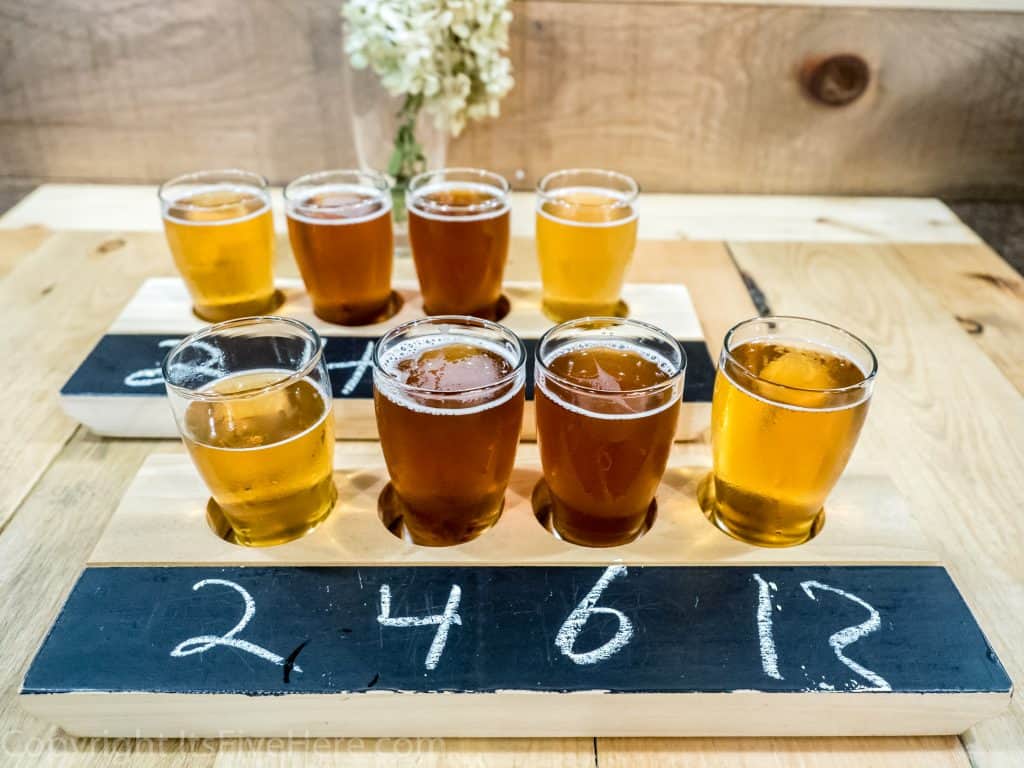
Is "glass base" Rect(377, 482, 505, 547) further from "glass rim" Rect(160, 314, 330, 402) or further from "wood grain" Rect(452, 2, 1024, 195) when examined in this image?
"wood grain" Rect(452, 2, 1024, 195)

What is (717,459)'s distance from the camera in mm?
773

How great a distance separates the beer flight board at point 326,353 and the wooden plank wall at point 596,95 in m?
0.59

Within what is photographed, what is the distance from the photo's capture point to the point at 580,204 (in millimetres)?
1057

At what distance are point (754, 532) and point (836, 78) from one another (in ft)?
3.74

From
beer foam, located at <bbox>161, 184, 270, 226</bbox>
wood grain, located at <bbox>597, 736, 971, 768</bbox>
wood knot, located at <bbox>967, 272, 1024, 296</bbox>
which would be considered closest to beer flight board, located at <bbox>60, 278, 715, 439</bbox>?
beer foam, located at <bbox>161, 184, 270, 226</bbox>

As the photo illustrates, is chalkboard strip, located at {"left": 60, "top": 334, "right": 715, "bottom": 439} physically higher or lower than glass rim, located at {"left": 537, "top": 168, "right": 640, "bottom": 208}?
lower

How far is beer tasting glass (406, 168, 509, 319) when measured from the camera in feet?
3.30

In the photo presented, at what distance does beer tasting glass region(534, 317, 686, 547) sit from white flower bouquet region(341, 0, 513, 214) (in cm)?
54

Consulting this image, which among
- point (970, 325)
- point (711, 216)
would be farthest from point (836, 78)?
point (970, 325)

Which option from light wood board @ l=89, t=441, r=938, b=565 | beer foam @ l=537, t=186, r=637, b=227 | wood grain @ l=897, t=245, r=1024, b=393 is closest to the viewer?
light wood board @ l=89, t=441, r=938, b=565

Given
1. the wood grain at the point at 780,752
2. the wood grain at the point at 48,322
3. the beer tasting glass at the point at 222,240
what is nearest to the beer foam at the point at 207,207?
the beer tasting glass at the point at 222,240

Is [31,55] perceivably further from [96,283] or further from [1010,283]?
[1010,283]

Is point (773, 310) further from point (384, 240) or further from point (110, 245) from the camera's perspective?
point (110, 245)

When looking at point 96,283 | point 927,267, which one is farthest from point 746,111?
point 96,283
